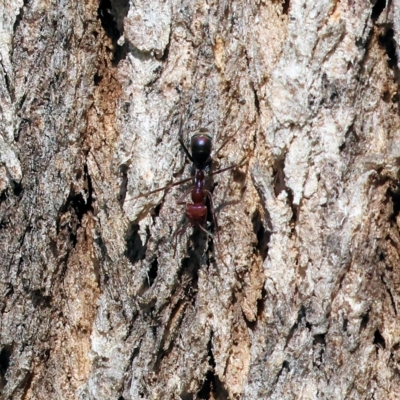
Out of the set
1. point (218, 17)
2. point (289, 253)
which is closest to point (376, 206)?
point (289, 253)

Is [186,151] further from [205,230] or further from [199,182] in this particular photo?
[205,230]

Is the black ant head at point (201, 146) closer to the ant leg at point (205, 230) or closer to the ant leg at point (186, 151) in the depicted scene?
the ant leg at point (186, 151)

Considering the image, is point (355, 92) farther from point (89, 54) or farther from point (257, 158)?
point (89, 54)

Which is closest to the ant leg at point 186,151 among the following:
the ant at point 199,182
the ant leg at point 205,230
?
the ant at point 199,182

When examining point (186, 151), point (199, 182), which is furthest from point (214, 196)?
point (186, 151)

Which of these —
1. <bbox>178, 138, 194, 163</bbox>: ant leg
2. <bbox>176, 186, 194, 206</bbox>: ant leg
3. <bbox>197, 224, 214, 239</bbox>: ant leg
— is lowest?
<bbox>197, 224, 214, 239</bbox>: ant leg

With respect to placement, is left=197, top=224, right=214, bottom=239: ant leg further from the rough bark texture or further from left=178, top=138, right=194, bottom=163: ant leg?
left=178, top=138, right=194, bottom=163: ant leg

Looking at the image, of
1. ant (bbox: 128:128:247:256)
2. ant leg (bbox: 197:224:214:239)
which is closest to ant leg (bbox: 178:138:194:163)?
ant (bbox: 128:128:247:256)
